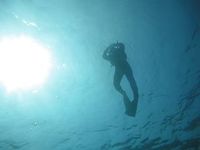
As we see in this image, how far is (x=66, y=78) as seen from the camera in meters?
11.4

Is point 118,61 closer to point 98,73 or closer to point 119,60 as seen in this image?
point 119,60

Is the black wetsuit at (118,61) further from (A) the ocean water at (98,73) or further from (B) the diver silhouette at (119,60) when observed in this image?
(A) the ocean water at (98,73)

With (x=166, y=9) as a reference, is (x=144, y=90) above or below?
below

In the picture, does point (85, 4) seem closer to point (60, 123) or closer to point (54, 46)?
point (54, 46)

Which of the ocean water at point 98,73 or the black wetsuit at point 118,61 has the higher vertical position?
the ocean water at point 98,73

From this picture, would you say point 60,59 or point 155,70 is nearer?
point 60,59

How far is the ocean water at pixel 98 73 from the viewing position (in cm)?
973

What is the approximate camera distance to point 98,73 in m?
11.6

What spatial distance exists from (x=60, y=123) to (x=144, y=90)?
5.30 metres

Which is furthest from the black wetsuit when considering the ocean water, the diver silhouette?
the ocean water

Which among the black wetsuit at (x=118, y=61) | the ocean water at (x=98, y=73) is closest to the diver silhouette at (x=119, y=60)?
the black wetsuit at (x=118, y=61)

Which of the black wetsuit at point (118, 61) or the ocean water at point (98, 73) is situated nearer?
the black wetsuit at point (118, 61)

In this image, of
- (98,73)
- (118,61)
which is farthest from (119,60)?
(98,73)

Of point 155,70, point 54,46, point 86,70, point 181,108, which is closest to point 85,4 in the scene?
point 54,46
